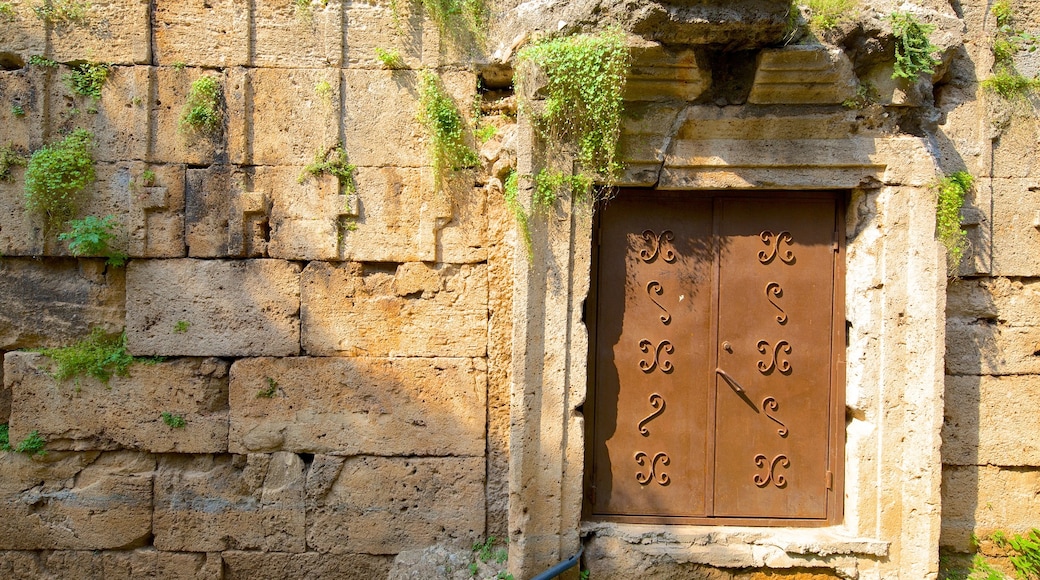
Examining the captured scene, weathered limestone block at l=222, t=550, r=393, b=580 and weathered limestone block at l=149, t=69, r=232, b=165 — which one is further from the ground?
weathered limestone block at l=149, t=69, r=232, b=165

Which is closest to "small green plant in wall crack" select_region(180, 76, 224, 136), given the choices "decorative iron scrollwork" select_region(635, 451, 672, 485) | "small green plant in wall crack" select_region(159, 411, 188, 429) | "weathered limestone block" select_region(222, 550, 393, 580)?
"small green plant in wall crack" select_region(159, 411, 188, 429)

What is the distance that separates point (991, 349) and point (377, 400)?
11.8 ft

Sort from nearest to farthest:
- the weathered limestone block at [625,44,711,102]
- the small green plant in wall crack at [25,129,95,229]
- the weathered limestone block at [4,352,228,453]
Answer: the weathered limestone block at [625,44,711,102]
the small green plant in wall crack at [25,129,95,229]
the weathered limestone block at [4,352,228,453]

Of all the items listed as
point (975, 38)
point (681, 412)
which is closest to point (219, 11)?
point (681, 412)

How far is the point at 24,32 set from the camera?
11.9 feet

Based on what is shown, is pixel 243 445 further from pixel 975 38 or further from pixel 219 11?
pixel 975 38

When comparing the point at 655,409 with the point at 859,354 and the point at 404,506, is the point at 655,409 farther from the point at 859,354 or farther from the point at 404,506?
the point at 404,506

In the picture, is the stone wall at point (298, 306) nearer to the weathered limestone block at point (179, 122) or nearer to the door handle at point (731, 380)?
the weathered limestone block at point (179, 122)

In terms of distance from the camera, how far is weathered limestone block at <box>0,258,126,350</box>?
367 cm

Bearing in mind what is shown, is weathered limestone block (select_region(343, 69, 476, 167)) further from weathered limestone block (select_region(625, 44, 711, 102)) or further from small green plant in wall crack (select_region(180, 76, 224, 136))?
weathered limestone block (select_region(625, 44, 711, 102))

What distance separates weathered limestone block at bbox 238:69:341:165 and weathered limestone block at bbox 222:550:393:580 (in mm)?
2333

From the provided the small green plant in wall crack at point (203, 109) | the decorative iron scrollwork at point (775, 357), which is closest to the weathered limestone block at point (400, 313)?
the small green plant in wall crack at point (203, 109)

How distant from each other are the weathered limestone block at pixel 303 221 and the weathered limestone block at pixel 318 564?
69.8 inches

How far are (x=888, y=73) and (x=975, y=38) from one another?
78cm
